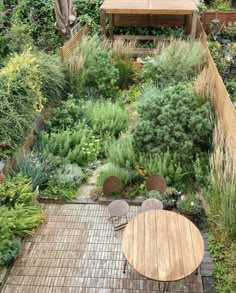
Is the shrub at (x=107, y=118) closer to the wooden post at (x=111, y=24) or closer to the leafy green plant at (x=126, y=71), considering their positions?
the leafy green plant at (x=126, y=71)

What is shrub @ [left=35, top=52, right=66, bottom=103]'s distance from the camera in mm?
7312

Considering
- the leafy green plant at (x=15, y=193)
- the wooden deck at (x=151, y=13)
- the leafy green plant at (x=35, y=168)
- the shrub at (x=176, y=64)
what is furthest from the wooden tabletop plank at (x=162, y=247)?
the wooden deck at (x=151, y=13)

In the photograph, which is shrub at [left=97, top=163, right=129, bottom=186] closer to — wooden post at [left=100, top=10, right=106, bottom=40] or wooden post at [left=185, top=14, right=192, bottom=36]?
wooden post at [left=100, top=10, right=106, bottom=40]

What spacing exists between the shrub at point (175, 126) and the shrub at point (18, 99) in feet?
6.80

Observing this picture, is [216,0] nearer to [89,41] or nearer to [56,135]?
[89,41]

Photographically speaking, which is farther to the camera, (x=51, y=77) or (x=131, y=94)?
(x=131, y=94)

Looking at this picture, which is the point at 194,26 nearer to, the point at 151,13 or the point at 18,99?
the point at 151,13

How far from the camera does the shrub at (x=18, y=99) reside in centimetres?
590

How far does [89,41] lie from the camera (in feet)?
28.9

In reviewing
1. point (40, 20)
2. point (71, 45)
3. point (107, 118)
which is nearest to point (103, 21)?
point (71, 45)

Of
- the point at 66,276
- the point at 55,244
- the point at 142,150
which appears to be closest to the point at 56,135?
the point at 142,150

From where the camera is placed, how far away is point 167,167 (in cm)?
582

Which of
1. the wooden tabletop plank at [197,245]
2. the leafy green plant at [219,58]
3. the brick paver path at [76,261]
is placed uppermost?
the leafy green plant at [219,58]

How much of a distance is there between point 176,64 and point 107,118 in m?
2.38
